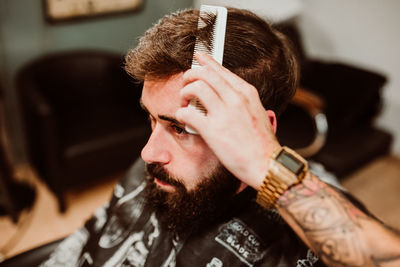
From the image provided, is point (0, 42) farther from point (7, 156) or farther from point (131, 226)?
point (131, 226)

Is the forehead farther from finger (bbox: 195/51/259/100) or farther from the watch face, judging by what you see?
the watch face

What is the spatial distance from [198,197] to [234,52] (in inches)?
15.2

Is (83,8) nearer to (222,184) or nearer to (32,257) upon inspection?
(32,257)

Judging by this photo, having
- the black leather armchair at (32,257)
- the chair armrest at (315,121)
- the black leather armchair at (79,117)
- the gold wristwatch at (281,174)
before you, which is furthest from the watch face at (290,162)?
the chair armrest at (315,121)

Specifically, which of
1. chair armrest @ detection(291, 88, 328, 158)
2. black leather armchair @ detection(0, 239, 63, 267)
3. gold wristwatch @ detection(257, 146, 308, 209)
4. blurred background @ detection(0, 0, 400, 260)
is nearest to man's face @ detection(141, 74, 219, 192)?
gold wristwatch @ detection(257, 146, 308, 209)

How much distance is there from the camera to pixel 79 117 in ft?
8.28

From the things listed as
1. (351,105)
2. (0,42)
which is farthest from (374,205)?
(0,42)

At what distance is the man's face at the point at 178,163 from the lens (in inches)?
33.5

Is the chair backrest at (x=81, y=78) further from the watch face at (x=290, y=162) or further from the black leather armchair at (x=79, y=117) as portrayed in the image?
the watch face at (x=290, y=162)

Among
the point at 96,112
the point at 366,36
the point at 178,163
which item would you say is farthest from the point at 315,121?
the point at 178,163

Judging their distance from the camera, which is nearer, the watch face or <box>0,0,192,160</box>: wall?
the watch face

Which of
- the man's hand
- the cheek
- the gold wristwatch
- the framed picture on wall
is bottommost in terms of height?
the framed picture on wall

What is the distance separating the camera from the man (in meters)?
0.62

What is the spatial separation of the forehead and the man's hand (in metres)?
0.19
